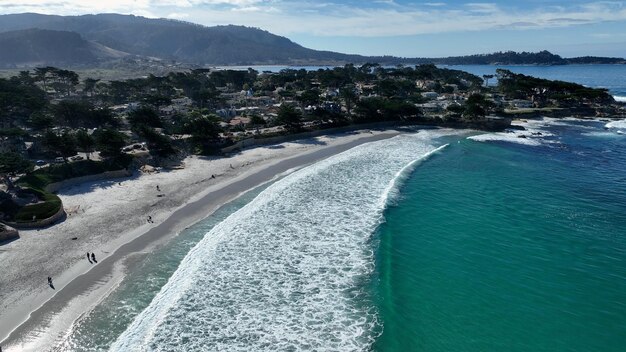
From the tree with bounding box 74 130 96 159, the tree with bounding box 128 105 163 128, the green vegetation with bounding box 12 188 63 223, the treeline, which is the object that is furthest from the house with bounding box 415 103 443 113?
the green vegetation with bounding box 12 188 63 223

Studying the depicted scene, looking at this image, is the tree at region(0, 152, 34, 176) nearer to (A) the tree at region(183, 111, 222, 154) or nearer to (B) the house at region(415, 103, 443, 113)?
(A) the tree at region(183, 111, 222, 154)

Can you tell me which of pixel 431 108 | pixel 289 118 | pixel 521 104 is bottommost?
pixel 289 118

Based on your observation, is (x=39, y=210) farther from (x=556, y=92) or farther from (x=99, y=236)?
(x=556, y=92)

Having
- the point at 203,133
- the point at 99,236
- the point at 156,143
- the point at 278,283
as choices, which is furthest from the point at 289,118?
the point at 278,283

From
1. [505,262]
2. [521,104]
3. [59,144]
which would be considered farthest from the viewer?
[521,104]

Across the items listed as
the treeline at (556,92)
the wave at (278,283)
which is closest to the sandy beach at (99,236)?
the wave at (278,283)

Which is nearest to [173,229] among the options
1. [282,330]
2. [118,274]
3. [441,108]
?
[118,274]
